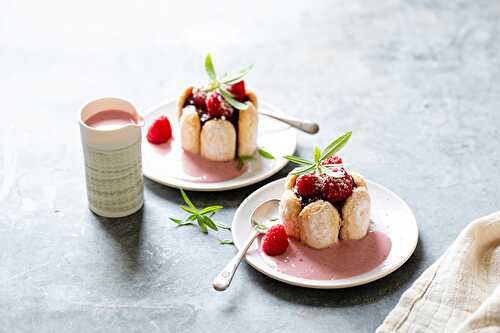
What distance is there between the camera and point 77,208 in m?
2.08

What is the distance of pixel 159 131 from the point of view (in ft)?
7.60

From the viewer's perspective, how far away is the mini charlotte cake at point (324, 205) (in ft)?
6.10

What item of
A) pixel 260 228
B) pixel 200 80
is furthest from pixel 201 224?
pixel 200 80

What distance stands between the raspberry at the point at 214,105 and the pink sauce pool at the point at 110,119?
266mm

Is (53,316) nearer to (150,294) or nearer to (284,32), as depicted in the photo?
(150,294)

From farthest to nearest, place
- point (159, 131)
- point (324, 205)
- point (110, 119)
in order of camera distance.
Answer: point (159, 131)
point (110, 119)
point (324, 205)

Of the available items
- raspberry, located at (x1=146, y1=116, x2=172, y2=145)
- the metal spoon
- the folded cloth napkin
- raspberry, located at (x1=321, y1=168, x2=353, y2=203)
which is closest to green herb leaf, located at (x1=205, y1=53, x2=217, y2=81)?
raspberry, located at (x1=146, y1=116, x2=172, y2=145)

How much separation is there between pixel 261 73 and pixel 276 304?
1.19 m

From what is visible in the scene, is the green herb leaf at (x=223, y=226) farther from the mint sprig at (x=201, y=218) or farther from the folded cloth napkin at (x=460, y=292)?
the folded cloth napkin at (x=460, y=292)

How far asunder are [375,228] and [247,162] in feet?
1.50

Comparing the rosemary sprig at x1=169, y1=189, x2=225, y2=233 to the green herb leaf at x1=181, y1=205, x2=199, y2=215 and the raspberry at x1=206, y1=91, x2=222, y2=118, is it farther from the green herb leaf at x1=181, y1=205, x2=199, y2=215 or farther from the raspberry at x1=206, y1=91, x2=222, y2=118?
the raspberry at x1=206, y1=91, x2=222, y2=118

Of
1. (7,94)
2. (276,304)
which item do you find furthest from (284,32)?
(276,304)

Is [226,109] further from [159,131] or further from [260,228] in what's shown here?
[260,228]

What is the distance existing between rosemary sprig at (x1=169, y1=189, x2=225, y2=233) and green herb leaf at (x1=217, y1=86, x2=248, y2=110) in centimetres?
29
